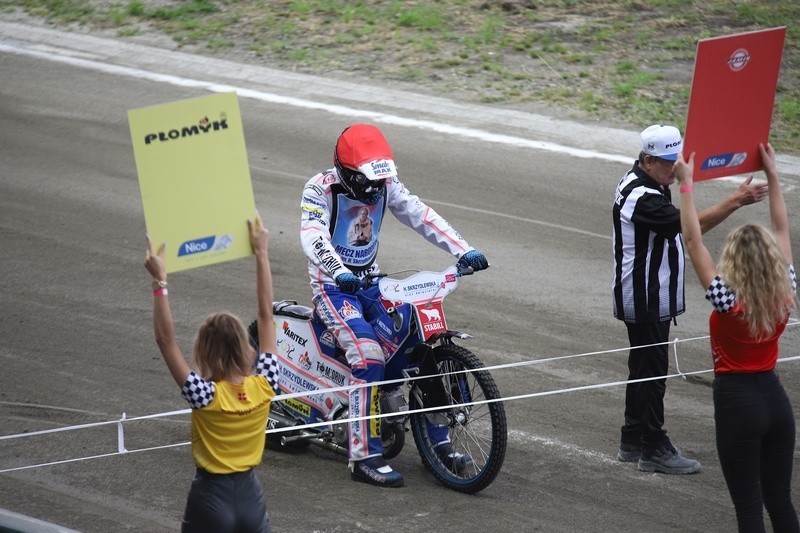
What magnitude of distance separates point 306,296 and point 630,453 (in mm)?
3645

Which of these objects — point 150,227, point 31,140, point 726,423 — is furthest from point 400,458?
point 31,140

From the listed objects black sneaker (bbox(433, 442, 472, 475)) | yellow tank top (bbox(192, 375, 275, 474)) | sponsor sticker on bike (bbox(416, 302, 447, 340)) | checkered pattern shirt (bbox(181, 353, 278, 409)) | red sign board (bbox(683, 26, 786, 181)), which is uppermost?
red sign board (bbox(683, 26, 786, 181))

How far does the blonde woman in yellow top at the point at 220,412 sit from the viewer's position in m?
5.20

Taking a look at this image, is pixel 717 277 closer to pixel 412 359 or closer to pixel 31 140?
pixel 412 359

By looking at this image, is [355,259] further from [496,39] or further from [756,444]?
[496,39]

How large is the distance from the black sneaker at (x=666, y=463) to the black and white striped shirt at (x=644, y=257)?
2.79 ft

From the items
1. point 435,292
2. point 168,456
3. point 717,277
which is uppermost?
point 717,277

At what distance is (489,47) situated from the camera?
1730cm

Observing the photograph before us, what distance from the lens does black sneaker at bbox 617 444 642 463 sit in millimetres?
7684

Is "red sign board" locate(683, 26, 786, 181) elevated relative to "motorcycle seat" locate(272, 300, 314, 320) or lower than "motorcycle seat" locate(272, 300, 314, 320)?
elevated

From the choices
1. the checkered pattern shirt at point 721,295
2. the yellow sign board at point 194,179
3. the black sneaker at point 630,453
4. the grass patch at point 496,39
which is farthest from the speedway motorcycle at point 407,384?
the grass patch at point 496,39

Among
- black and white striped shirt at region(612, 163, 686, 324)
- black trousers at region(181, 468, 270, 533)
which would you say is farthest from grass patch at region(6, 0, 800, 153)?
black trousers at region(181, 468, 270, 533)

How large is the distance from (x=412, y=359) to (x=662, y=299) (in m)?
1.59

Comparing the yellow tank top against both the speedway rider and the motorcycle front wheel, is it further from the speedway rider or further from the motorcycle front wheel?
the motorcycle front wheel
